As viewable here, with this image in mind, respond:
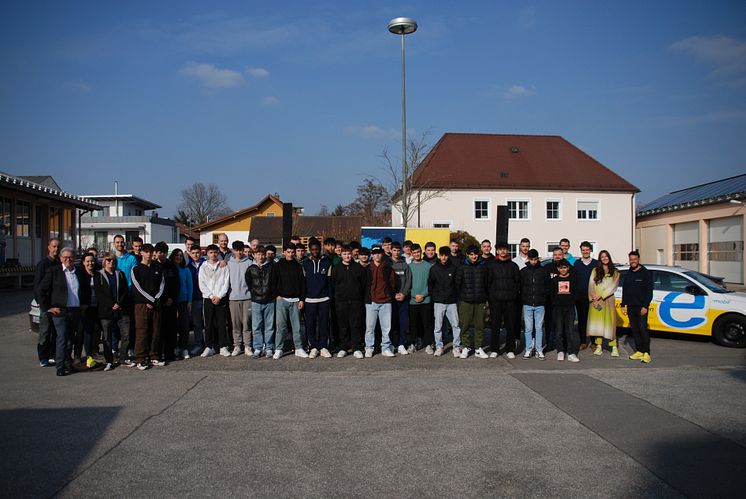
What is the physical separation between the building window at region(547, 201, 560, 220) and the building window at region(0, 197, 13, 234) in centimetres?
3372

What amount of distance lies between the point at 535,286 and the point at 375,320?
2838 mm

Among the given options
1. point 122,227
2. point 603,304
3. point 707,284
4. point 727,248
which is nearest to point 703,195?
point 727,248

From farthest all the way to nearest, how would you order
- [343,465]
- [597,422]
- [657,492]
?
1. [597,422]
2. [343,465]
3. [657,492]

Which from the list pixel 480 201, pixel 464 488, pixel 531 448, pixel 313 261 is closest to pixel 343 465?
pixel 464 488

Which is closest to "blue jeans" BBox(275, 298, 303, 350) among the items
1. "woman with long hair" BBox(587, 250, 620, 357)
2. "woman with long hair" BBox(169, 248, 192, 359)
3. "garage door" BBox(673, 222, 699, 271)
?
"woman with long hair" BBox(169, 248, 192, 359)

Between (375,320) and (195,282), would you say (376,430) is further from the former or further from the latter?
(195,282)

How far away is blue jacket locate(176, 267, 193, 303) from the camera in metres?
9.66

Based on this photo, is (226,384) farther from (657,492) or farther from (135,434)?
(657,492)

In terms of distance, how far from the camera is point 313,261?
9742 mm

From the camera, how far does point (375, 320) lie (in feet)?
32.3

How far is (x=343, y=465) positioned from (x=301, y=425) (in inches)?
47.4

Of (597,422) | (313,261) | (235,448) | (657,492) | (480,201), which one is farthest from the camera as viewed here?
(480,201)

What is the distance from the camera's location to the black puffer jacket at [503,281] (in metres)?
9.68

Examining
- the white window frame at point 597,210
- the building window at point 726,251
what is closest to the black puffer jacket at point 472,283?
the building window at point 726,251
